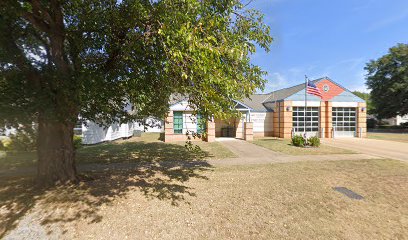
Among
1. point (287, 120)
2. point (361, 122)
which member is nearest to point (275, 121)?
point (287, 120)

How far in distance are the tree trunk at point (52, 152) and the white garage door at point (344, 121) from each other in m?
23.2

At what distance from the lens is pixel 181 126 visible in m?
18.7

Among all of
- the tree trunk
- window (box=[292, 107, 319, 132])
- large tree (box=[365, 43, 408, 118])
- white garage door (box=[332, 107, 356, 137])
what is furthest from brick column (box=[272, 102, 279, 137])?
large tree (box=[365, 43, 408, 118])

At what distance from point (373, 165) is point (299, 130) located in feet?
41.9

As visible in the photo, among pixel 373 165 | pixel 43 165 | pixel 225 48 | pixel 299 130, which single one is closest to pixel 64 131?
pixel 43 165

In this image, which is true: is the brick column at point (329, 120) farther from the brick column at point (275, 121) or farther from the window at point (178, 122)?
the window at point (178, 122)

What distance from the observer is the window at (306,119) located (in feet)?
70.3

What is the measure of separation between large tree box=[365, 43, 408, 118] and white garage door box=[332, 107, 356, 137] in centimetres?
1605

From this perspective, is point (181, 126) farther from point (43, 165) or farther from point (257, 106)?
point (43, 165)

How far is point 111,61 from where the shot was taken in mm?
5883

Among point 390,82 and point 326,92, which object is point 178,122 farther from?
point 390,82

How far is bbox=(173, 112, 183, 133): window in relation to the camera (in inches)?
727

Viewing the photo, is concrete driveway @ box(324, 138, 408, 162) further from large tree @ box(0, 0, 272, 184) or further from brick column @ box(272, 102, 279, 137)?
large tree @ box(0, 0, 272, 184)

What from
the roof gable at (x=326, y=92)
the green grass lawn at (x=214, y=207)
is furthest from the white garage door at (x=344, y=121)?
the green grass lawn at (x=214, y=207)
